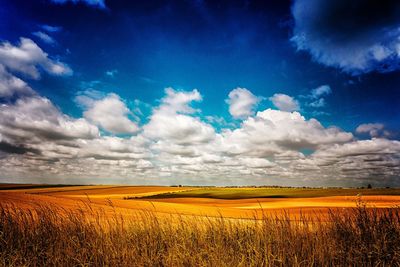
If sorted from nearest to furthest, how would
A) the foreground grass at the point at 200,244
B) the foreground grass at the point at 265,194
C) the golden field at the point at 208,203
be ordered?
the foreground grass at the point at 200,244 → the golden field at the point at 208,203 → the foreground grass at the point at 265,194

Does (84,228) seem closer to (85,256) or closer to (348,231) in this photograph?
(85,256)

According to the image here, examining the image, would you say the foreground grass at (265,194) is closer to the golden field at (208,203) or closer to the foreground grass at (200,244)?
the golden field at (208,203)

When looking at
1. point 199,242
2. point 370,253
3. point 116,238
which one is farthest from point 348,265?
point 116,238

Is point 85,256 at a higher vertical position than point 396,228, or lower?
lower

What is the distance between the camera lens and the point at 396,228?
1042 cm

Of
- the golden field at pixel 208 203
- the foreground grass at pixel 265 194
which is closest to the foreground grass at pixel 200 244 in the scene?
the golden field at pixel 208 203

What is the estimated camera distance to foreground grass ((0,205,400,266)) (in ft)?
28.4

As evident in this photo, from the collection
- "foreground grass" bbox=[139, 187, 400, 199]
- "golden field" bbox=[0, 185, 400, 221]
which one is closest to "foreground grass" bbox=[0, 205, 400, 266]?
"golden field" bbox=[0, 185, 400, 221]

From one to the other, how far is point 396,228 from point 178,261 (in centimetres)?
808

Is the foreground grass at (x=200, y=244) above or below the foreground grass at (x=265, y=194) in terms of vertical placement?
above

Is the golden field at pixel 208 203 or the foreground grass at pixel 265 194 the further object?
the foreground grass at pixel 265 194

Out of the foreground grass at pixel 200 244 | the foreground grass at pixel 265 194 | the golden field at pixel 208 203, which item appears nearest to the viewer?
the foreground grass at pixel 200 244

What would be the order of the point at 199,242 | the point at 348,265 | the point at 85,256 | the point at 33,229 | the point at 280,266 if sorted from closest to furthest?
1. the point at 280,266
2. the point at 348,265
3. the point at 85,256
4. the point at 199,242
5. the point at 33,229

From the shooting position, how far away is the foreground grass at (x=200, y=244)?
341 inches
